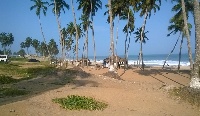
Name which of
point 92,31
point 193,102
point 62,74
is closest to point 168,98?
point 193,102

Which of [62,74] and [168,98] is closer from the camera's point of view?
Result: [168,98]

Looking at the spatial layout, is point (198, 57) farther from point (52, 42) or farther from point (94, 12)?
point (52, 42)

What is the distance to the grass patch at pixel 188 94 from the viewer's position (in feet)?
51.3

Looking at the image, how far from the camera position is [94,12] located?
156 feet

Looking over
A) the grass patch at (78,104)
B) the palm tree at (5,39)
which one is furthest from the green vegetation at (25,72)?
the palm tree at (5,39)

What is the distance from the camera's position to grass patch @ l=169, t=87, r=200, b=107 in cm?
1562

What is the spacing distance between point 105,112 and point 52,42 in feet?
384

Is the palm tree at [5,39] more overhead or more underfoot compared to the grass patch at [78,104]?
more overhead

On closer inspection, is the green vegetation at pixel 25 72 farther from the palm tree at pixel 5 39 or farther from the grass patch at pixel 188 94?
the palm tree at pixel 5 39

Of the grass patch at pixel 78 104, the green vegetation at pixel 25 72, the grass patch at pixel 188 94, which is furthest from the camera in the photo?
the green vegetation at pixel 25 72

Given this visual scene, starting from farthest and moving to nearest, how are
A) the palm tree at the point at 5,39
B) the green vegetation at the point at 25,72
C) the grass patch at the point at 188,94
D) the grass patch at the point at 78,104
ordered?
the palm tree at the point at 5,39, the green vegetation at the point at 25,72, the grass patch at the point at 188,94, the grass patch at the point at 78,104

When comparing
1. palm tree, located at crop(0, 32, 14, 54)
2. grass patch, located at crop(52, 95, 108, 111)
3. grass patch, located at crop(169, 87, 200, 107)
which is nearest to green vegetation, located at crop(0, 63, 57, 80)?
grass patch, located at crop(52, 95, 108, 111)

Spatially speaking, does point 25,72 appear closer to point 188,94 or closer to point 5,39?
point 188,94

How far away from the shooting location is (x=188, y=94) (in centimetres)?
1639
